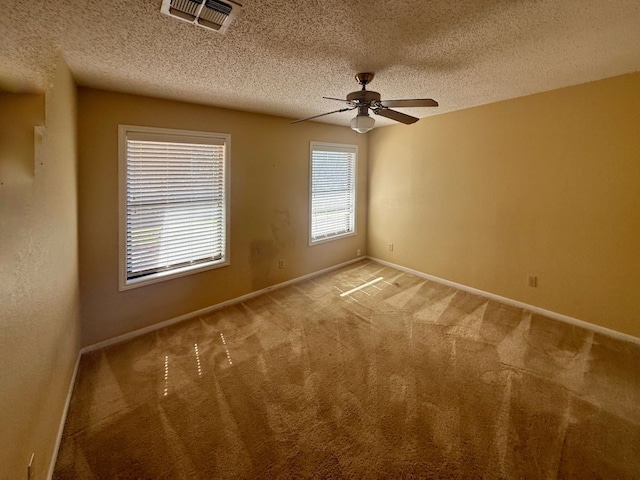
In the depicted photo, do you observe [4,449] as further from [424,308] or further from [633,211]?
[633,211]

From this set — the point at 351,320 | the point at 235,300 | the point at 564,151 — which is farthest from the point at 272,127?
the point at 564,151

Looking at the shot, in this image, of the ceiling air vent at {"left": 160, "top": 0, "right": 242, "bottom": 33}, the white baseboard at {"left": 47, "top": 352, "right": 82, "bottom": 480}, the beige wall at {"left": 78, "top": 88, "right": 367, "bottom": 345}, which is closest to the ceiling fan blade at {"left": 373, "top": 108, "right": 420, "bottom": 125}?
the ceiling air vent at {"left": 160, "top": 0, "right": 242, "bottom": 33}

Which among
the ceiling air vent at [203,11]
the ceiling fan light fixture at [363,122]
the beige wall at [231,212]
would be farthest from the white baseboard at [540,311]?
the ceiling air vent at [203,11]

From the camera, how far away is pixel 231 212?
366 cm

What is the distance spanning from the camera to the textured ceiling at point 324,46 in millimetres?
1527

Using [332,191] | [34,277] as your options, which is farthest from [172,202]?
[332,191]

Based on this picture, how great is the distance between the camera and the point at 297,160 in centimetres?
427

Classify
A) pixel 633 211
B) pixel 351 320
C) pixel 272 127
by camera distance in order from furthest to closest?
1. pixel 272 127
2. pixel 351 320
3. pixel 633 211

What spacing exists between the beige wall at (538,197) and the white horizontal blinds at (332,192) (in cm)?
86

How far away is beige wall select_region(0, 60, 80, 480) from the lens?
1043 mm

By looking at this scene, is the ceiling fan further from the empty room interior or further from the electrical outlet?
the electrical outlet

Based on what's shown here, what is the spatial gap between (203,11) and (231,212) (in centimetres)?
232

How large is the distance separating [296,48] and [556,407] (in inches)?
120

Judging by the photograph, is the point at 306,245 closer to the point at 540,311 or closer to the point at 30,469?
the point at 540,311
